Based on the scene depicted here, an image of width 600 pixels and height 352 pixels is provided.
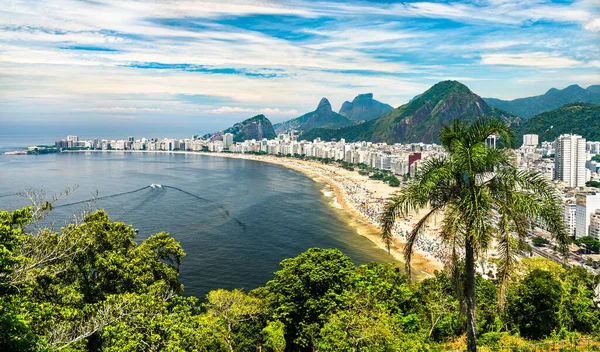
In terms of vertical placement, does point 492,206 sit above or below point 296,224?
above

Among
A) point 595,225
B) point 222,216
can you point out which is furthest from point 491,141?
point 222,216

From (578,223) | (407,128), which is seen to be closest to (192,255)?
(578,223)

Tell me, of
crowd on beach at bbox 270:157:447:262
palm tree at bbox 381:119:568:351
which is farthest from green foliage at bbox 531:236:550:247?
palm tree at bbox 381:119:568:351

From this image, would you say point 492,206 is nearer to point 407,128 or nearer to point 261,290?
point 261,290

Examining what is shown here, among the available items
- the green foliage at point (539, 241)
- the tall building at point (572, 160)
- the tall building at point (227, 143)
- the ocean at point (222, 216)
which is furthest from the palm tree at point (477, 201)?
the tall building at point (227, 143)

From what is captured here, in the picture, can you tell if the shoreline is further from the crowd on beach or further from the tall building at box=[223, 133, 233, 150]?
the tall building at box=[223, 133, 233, 150]

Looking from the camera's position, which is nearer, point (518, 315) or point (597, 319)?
point (597, 319)
